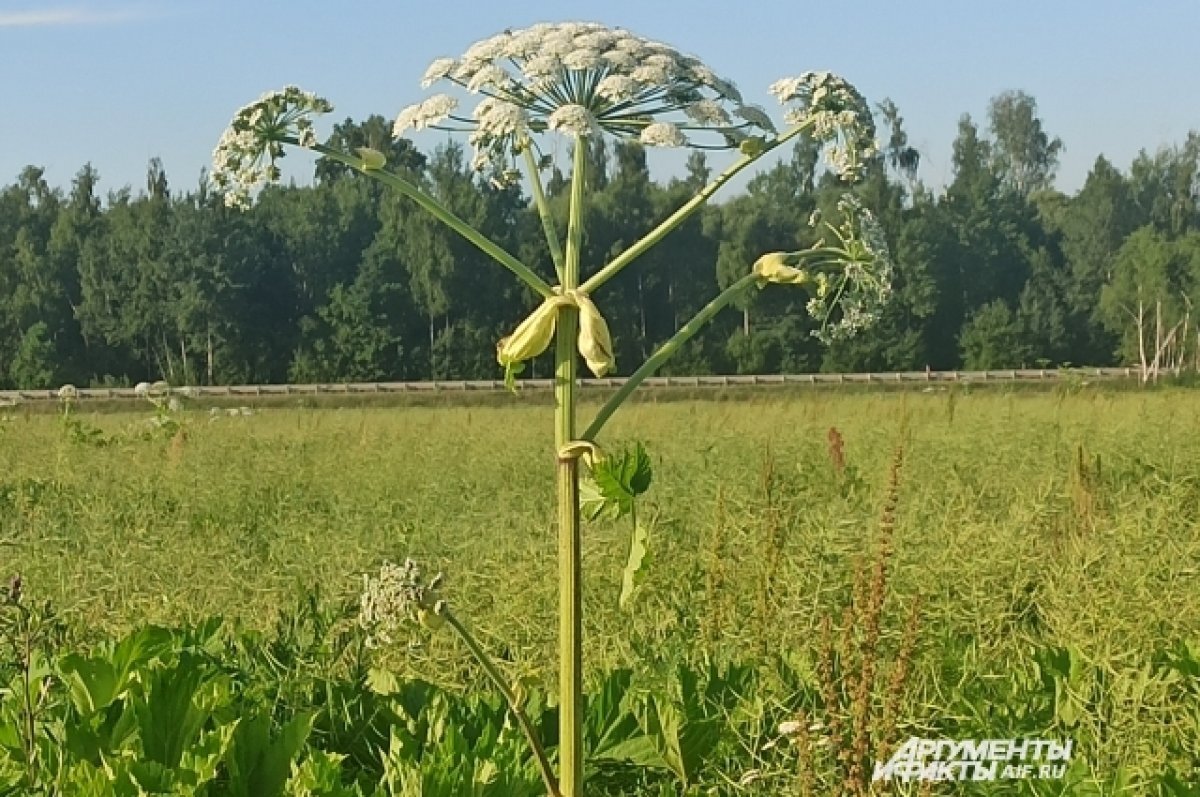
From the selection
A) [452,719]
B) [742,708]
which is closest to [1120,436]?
[742,708]

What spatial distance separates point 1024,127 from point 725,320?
47285mm

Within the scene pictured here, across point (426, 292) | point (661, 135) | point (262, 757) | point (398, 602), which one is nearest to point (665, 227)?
point (661, 135)

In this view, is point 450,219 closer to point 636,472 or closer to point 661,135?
point 661,135

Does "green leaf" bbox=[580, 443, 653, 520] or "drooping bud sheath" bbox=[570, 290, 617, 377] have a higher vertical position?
"drooping bud sheath" bbox=[570, 290, 617, 377]

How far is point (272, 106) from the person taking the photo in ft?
6.95

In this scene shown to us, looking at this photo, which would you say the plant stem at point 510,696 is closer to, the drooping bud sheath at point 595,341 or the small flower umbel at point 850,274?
the drooping bud sheath at point 595,341

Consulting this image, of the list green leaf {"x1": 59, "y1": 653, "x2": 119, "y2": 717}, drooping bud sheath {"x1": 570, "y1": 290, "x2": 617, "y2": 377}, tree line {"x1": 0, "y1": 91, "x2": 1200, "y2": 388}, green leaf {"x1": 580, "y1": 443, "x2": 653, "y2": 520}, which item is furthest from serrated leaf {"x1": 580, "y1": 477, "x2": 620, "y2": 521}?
tree line {"x1": 0, "y1": 91, "x2": 1200, "y2": 388}

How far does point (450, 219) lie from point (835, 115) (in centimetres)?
60

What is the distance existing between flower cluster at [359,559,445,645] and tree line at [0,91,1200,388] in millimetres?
47175

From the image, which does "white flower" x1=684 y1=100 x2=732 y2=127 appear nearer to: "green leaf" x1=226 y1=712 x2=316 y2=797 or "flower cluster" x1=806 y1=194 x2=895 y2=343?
"flower cluster" x1=806 y1=194 x2=895 y2=343

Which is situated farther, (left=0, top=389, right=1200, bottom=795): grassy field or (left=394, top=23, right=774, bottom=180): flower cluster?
(left=0, top=389, right=1200, bottom=795): grassy field

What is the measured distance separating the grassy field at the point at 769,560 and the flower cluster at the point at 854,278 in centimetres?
33

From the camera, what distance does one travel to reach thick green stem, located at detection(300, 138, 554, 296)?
1948 millimetres

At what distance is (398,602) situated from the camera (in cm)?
200
